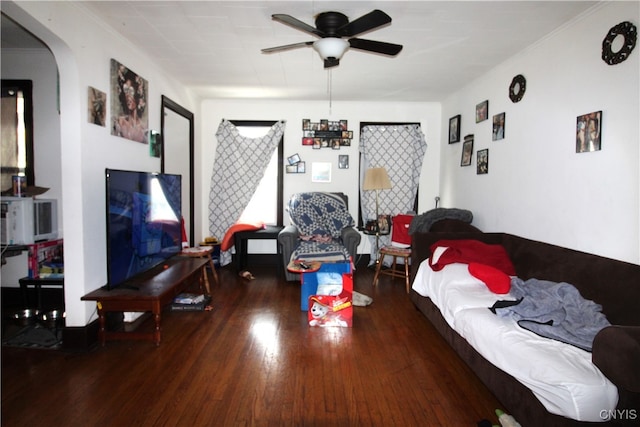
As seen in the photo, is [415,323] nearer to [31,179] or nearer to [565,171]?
[565,171]

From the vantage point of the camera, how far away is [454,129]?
4738mm

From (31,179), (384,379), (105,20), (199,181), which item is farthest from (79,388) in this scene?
(199,181)

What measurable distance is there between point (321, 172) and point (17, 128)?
3.48 metres

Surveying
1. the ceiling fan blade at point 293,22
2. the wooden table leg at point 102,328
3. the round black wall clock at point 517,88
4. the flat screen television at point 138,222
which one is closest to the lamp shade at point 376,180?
the round black wall clock at point 517,88

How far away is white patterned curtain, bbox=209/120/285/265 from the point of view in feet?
17.1

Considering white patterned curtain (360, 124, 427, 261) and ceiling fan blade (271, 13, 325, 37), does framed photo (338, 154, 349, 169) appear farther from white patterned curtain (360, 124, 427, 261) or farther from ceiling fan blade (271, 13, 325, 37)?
ceiling fan blade (271, 13, 325, 37)

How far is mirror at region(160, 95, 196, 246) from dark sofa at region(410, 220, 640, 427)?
2.97m

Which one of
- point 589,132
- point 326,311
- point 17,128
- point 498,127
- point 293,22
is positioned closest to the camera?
point 293,22

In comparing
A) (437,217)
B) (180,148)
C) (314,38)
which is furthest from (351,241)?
(180,148)

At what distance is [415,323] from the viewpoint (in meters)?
3.13

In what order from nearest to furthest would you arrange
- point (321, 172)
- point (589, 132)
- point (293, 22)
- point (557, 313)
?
1. point (557, 313)
2. point (293, 22)
3. point (589, 132)
4. point (321, 172)

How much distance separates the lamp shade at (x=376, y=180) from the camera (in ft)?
16.1

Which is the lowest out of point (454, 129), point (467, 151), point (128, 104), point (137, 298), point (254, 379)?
point (254, 379)

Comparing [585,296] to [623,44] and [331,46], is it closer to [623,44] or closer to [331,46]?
[623,44]
